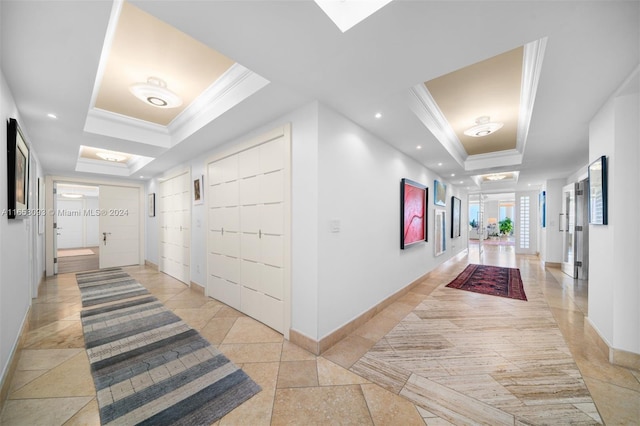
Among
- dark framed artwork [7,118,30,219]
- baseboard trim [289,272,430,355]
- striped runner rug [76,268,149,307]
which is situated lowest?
striped runner rug [76,268,149,307]

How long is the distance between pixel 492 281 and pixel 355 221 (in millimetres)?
4329

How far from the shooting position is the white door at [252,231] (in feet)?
9.48

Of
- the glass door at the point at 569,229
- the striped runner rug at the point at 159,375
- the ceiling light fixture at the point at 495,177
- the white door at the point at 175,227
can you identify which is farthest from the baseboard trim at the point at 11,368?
the ceiling light fixture at the point at 495,177

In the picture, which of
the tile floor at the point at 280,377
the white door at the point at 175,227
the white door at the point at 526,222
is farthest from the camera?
the white door at the point at 526,222

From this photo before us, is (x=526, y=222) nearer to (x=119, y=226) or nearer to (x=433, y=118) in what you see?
(x=433, y=118)

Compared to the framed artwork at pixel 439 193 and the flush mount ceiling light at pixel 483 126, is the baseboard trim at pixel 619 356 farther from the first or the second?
the framed artwork at pixel 439 193

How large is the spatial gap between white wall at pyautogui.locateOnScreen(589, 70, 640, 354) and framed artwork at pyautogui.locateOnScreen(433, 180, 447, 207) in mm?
3660

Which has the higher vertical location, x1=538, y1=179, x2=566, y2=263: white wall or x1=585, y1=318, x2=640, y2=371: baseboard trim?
x1=538, y1=179, x2=566, y2=263: white wall

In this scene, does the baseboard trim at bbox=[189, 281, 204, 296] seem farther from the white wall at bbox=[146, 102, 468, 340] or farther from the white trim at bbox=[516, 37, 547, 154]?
the white trim at bbox=[516, 37, 547, 154]

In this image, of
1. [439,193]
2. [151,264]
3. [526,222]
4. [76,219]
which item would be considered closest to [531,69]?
[439,193]

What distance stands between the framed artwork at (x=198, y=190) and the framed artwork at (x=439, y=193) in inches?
210

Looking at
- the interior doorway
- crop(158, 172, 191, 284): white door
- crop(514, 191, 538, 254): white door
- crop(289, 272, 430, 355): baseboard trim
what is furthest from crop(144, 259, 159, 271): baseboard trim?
crop(514, 191, 538, 254): white door

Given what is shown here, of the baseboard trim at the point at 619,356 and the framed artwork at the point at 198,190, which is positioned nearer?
the baseboard trim at the point at 619,356

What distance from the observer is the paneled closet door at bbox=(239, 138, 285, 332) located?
2922mm
